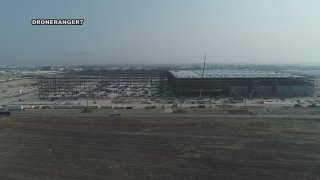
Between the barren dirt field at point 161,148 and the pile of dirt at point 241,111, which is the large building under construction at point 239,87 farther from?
the barren dirt field at point 161,148

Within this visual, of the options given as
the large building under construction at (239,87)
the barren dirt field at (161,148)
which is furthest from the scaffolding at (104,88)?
the barren dirt field at (161,148)

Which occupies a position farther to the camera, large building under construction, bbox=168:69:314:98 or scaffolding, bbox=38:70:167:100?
scaffolding, bbox=38:70:167:100

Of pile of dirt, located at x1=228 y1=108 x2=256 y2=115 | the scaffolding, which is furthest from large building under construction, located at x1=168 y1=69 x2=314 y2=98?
pile of dirt, located at x1=228 y1=108 x2=256 y2=115

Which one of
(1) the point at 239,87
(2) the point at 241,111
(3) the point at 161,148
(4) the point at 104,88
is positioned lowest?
(3) the point at 161,148

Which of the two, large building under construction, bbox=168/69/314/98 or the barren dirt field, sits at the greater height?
large building under construction, bbox=168/69/314/98

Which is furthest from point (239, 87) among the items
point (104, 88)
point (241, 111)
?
point (104, 88)

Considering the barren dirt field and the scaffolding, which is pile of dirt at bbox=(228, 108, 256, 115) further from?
the scaffolding

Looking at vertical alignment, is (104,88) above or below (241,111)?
above

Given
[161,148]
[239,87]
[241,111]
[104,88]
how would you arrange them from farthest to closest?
[104,88]
[239,87]
[241,111]
[161,148]

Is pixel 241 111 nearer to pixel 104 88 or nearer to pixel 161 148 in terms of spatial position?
pixel 161 148
